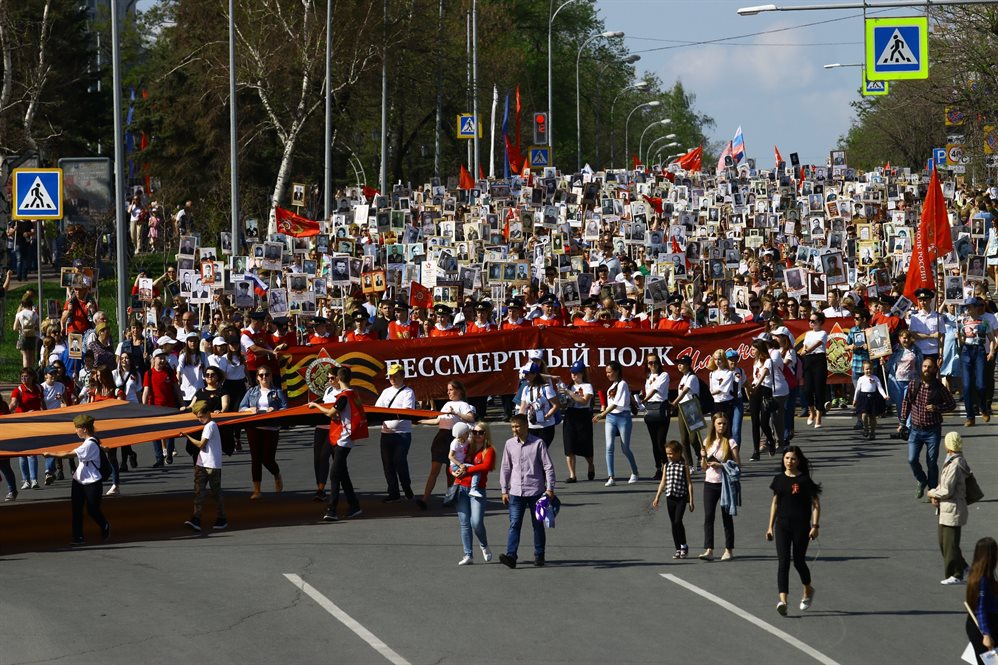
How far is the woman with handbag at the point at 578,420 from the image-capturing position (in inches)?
774

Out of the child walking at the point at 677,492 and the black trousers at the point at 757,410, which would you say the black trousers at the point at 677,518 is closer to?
the child walking at the point at 677,492

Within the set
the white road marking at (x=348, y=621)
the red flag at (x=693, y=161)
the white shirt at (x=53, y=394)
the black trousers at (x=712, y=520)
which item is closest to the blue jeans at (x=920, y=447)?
the black trousers at (x=712, y=520)

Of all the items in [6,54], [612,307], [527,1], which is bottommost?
[612,307]

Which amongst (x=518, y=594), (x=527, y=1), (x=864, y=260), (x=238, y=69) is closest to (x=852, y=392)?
(x=864, y=260)

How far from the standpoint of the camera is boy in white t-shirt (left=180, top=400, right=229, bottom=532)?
55.6 ft

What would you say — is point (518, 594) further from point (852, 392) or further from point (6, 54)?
point (6, 54)

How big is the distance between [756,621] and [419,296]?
16.9 m

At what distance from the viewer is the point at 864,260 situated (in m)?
33.2

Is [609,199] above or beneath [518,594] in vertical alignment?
above

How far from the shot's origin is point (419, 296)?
29.0 metres

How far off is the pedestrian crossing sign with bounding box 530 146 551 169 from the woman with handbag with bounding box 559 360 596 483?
46107mm

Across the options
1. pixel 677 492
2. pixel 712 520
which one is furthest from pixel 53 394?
pixel 712 520

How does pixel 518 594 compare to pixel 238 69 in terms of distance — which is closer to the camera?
pixel 518 594

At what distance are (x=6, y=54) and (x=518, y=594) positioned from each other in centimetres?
3771
